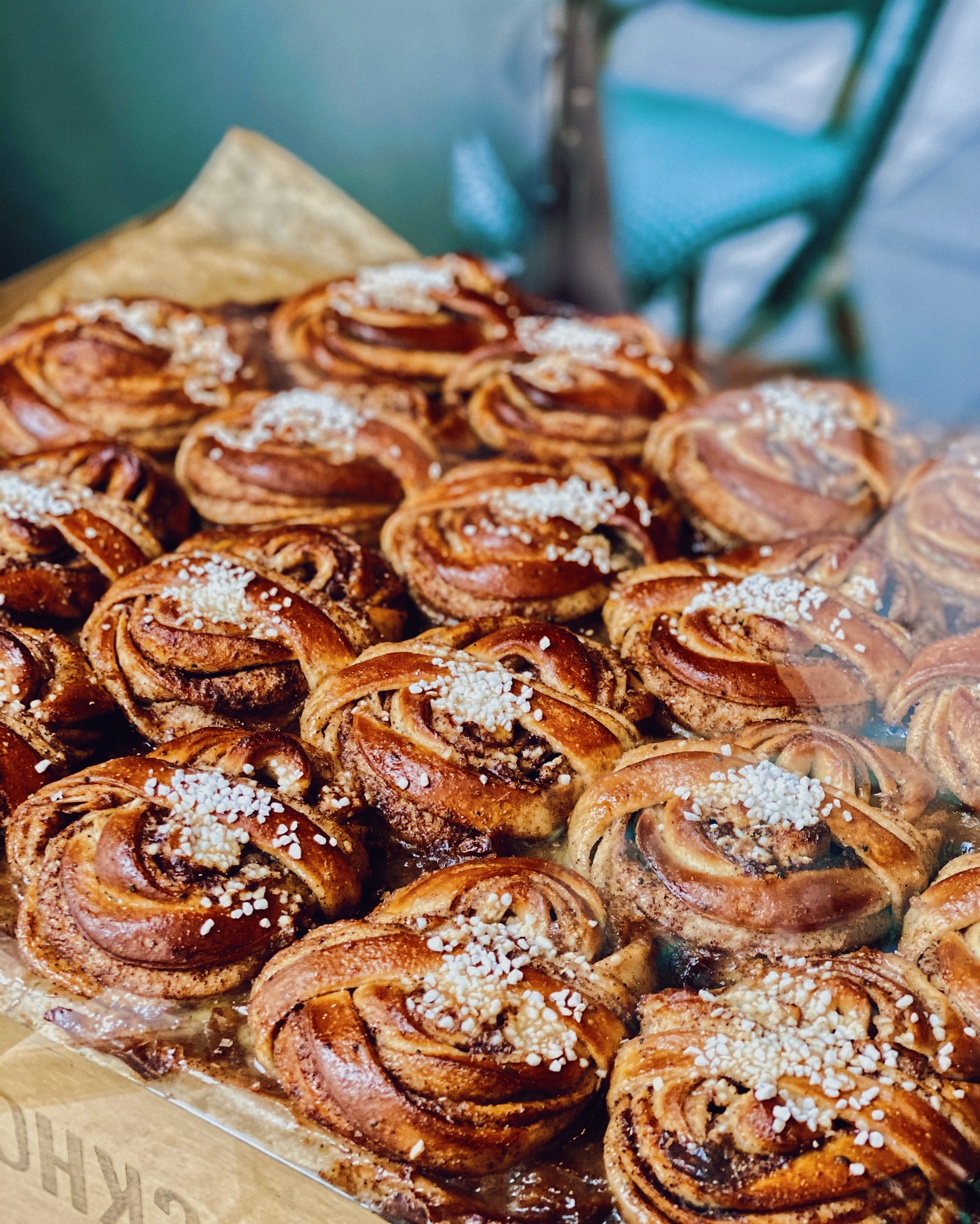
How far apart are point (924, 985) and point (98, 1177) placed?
68.7 inches

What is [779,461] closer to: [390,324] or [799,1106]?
[390,324]

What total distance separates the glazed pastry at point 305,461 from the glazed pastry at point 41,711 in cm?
85

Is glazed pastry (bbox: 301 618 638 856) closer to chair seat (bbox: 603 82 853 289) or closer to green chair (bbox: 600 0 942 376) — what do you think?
green chair (bbox: 600 0 942 376)

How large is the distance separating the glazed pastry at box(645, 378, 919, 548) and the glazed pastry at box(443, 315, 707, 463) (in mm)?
150

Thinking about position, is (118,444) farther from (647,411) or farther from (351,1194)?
(351,1194)

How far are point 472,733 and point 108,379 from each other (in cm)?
223

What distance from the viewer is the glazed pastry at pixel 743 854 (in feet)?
8.27

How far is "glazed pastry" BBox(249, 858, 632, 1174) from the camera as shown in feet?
7.36

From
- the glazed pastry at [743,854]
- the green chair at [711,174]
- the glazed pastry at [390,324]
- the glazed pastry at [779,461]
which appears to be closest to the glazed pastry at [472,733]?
the glazed pastry at [743,854]

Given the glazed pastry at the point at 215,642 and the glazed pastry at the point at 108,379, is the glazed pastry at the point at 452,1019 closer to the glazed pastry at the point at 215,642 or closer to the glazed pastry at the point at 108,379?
the glazed pastry at the point at 215,642

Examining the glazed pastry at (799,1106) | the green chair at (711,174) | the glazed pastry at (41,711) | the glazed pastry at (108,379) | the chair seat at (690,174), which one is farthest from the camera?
the chair seat at (690,174)

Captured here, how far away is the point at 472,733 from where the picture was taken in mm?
2881

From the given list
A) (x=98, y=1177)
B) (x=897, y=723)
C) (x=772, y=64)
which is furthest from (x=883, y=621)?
(x=772, y=64)

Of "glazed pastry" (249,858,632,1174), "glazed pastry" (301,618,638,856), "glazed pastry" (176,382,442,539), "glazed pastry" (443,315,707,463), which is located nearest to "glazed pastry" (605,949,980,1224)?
"glazed pastry" (249,858,632,1174)
